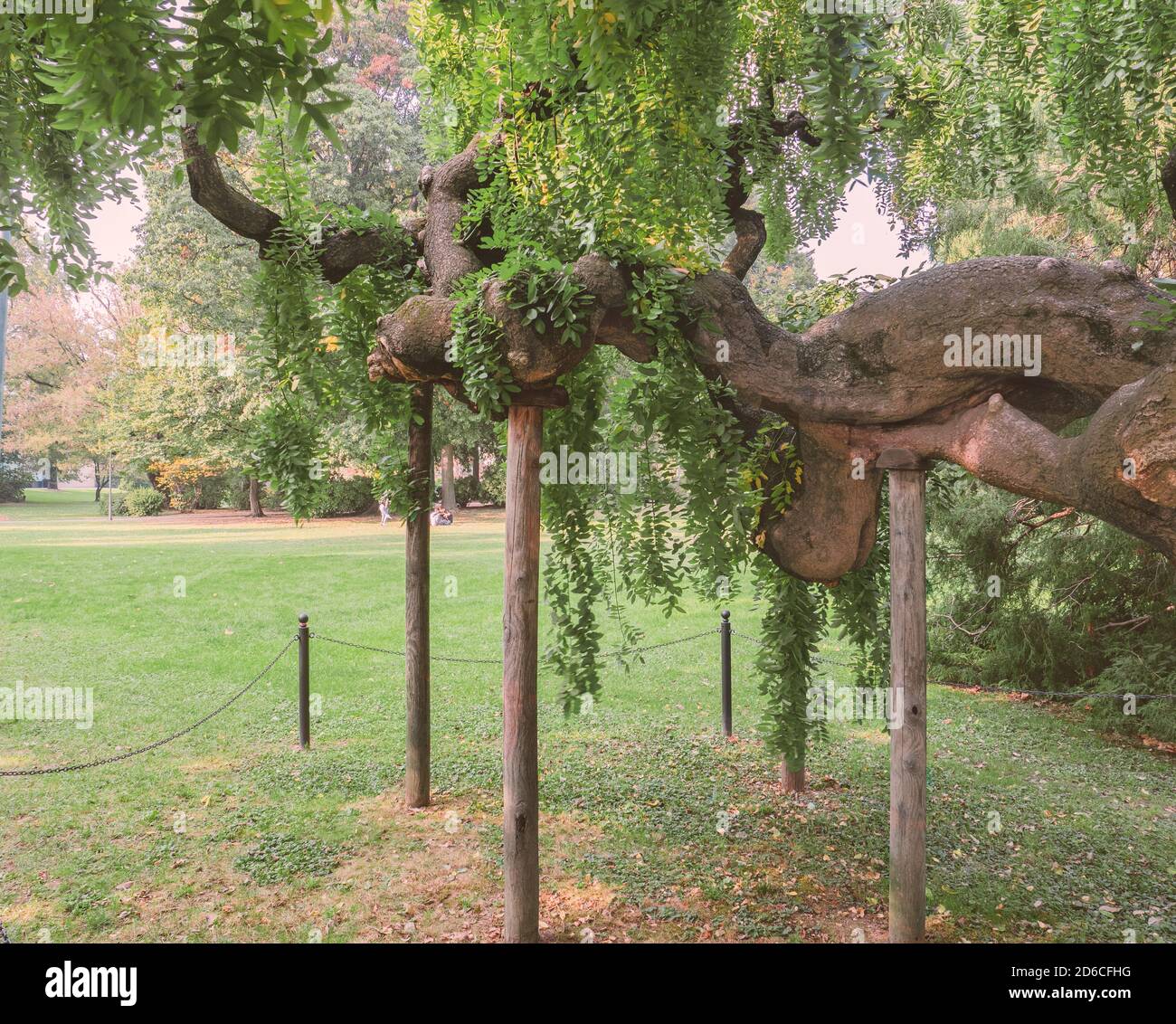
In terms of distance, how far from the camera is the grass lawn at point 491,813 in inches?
179

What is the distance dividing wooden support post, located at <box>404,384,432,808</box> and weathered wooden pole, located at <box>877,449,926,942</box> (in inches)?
125

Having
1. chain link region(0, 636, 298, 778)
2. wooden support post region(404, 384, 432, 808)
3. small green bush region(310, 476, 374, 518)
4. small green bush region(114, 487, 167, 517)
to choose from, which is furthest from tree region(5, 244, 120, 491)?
wooden support post region(404, 384, 432, 808)

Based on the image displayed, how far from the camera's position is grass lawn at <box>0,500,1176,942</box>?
455 cm

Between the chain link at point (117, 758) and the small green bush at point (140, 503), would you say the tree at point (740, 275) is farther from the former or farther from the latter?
the small green bush at point (140, 503)

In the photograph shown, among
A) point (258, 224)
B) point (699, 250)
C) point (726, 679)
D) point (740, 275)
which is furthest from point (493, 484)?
point (699, 250)

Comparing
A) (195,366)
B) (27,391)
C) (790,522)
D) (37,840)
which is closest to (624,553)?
(790,522)

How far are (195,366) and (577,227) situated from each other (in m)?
15.6

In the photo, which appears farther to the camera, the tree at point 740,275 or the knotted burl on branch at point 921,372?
the knotted burl on branch at point 921,372

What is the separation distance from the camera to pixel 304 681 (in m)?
7.03

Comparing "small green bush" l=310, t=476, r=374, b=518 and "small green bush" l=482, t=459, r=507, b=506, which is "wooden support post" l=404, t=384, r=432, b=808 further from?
"small green bush" l=482, t=459, r=507, b=506

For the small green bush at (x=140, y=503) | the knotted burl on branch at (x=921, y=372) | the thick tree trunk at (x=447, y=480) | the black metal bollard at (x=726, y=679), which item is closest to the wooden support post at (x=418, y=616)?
the knotted burl on branch at (x=921, y=372)

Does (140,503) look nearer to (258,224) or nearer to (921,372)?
(258,224)

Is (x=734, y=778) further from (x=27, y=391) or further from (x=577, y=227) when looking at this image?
(x=27, y=391)

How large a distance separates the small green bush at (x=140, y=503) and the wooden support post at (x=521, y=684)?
69.5 feet
